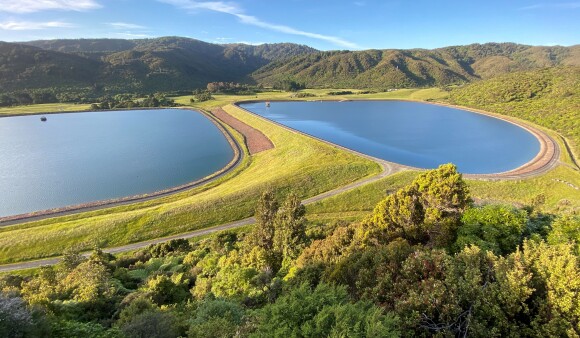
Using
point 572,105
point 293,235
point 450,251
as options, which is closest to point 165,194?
point 293,235

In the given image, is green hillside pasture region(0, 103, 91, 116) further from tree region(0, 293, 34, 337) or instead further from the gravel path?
tree region(0, 293, 34, 337)

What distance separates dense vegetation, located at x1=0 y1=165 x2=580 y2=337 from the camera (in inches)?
526

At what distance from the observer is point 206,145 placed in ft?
323

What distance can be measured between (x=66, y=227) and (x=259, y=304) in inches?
1578

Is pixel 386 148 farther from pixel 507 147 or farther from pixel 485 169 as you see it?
pixel 507 147

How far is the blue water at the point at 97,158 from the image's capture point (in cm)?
6372

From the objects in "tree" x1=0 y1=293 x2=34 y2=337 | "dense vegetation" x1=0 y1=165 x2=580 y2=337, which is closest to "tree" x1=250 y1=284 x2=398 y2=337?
"dense vegetation" x1=0 y1=165 x2=580 y2=337

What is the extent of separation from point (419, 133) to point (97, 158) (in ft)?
321

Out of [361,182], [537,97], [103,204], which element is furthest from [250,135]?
[537,97]

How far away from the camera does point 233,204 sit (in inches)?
2053

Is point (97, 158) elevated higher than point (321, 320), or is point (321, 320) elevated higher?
point (321, 320)

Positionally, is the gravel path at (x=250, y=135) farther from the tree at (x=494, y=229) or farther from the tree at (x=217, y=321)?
the tree at (x=217, y=321)

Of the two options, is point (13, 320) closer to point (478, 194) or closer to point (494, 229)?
point (494, 229)

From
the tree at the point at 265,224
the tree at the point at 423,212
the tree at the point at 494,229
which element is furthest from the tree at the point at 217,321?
the tree at the point at 494,229
